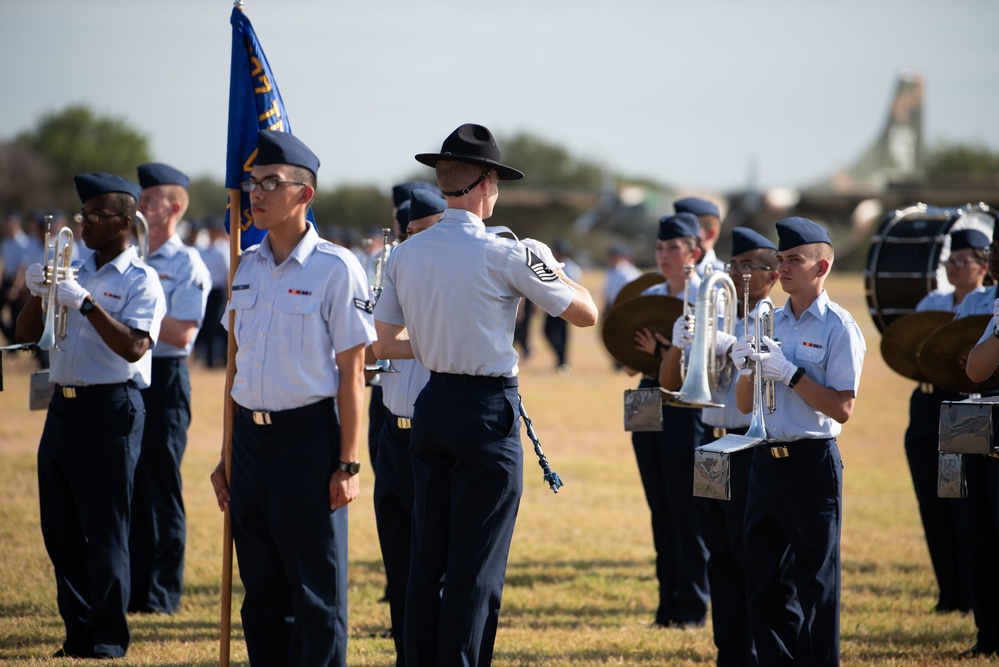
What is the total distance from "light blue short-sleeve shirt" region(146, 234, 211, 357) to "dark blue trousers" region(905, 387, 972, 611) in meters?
4.79

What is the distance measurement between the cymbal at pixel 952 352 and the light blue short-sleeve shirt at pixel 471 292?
2.63m

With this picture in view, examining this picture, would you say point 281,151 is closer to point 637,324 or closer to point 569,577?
point 637,324

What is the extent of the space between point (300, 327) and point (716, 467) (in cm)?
191

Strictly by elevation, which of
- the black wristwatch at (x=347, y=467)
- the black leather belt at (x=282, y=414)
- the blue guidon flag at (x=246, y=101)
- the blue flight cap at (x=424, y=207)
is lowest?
the black wristwatch at (x=347, y=467)

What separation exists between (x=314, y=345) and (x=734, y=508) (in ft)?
7.84

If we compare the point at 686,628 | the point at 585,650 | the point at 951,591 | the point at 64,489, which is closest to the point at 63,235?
the point at 64,489

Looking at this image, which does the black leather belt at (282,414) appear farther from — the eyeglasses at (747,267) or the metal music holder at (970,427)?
the metal music holder at (970,427)

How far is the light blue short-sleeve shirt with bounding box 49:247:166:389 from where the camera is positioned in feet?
18.6

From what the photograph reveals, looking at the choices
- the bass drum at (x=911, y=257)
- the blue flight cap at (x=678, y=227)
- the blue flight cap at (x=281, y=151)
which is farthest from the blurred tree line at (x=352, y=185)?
the blue flight cap at (x=281, y=151)

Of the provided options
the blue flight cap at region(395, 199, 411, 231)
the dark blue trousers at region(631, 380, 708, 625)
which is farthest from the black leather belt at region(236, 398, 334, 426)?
the dark blue trousers at region(631, 380, 708, 625)

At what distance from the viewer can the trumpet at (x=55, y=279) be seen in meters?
5.55

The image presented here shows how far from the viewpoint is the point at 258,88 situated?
5.13 meters

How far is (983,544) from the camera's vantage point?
636cm

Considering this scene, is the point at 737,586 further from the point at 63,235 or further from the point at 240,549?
the point at 63,235
